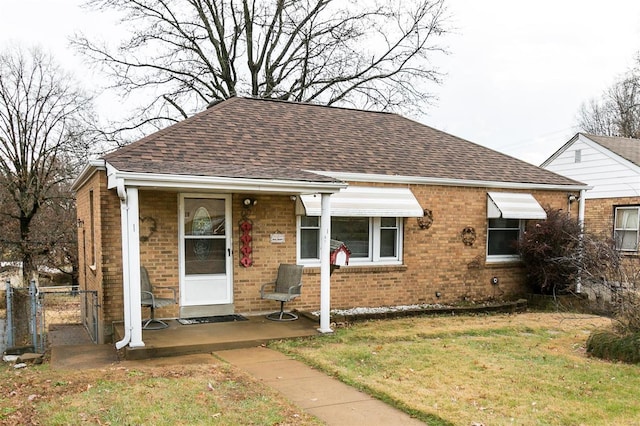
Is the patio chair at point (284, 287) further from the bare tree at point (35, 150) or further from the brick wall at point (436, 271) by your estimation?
the bare tree at point (35, 150)

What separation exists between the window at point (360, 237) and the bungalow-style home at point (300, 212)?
0.02 meters

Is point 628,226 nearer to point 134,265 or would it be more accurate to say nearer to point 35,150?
point 134,265

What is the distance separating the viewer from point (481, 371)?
6.11 metres

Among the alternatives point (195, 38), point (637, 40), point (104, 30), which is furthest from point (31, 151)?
point (637, 40)

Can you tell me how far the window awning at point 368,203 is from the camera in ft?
30.9

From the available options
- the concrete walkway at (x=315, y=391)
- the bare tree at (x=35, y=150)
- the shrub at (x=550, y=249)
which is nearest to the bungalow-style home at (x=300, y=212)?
the shrub at (x=550, y=249)

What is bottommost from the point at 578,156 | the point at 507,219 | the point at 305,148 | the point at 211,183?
the point at 507,219

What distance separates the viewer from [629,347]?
260 inches

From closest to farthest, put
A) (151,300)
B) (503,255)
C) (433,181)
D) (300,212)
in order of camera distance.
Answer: (151,300) < (300,212) < (433,181) < (503,255)

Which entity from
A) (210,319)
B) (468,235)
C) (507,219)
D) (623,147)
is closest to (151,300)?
(210,319)

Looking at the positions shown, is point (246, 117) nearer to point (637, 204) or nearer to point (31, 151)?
point (637, 204)

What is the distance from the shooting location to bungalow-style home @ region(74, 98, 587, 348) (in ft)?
26.8

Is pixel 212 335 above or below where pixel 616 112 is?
below

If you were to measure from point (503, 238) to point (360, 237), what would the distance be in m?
4.09
